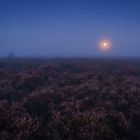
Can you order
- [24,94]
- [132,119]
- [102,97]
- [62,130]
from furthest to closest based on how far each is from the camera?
[24,94] < [102,97] < [132,119] < [62,130]

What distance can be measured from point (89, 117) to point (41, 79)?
33.3 ft

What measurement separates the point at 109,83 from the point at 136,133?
24.6 ft

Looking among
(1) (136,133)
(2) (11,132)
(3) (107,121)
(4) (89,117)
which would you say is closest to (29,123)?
(2) (11,132)

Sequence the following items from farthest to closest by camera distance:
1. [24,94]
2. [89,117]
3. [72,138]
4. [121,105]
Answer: [24,94] → [121,105] → [89,117] → [72,138]

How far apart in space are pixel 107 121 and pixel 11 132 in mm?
2979

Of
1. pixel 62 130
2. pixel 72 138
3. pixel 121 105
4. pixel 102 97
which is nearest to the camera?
pixel 72 138

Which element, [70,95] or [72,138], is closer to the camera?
[72,138]

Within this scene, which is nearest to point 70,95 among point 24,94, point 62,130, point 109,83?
point 24,94

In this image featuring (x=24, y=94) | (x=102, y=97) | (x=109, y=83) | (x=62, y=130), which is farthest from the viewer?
(x=109, y=83)

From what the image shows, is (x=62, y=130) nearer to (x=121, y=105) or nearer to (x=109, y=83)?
(x=121, y=105)

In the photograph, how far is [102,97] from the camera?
10.8m

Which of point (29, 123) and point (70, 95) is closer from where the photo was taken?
point (29, 123)

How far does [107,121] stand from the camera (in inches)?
290

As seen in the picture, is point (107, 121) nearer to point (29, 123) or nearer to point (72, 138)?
point (72, 138)
